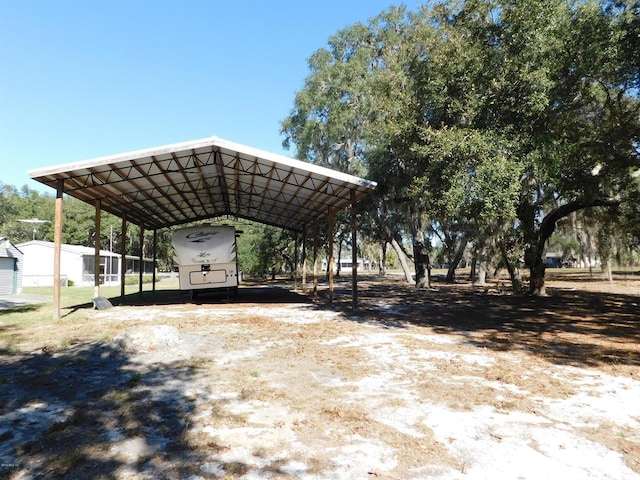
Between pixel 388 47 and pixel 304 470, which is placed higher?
pixel 388 47

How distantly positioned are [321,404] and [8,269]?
2481 cm

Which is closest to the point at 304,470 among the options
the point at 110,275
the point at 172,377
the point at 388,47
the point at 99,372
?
the point at 172,377

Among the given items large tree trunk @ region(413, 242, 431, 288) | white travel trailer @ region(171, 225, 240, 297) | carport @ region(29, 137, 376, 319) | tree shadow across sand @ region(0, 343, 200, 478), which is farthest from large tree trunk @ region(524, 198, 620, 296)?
tree shadow across sand @ region(0, 343, 200, 478)

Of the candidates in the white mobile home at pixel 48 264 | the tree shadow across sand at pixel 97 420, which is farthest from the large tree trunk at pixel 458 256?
the white mobile home at pixel 48 264

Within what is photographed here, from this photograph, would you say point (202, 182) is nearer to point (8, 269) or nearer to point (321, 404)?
point (8, 269)

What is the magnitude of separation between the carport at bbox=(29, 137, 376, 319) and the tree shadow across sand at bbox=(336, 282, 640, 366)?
111 inches

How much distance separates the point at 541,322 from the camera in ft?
39.1

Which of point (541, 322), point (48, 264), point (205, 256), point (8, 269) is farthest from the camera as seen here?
point (48, 264)

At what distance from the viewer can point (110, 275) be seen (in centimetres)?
3678

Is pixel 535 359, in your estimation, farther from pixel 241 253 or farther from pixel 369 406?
pixel 241 253

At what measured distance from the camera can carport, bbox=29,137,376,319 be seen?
12445 mm

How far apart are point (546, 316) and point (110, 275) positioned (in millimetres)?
34770

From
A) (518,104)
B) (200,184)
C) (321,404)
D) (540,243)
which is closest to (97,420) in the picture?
(321,404)

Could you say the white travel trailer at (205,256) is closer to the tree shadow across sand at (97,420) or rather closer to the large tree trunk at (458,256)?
the tree shadow across sand at (97,420)
